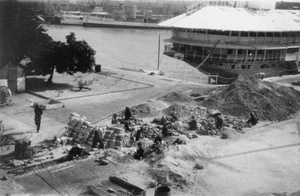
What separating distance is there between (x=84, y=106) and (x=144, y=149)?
843 cm

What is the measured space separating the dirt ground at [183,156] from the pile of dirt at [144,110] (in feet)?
3.56

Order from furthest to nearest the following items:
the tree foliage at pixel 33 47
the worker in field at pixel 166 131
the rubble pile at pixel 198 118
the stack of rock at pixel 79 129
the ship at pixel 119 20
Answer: the ship at pixel 119 20
the tree foliage at pixel 33 47
the rubble pile at pixel 198 118
the worker in field at pixel 166 131
the stack of rock at pixel 79 129

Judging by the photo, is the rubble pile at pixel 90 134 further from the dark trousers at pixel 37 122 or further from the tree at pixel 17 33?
the tree at pixel 17 33

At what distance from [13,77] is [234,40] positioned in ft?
91.2

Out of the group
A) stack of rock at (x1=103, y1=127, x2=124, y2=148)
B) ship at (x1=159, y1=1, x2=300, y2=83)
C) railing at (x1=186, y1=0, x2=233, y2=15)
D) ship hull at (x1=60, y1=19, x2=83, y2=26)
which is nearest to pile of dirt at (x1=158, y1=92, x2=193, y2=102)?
stack of rock at (x1=103, y1=127, x2=124, y2=148)

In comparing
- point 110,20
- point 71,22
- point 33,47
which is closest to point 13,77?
point 33,47

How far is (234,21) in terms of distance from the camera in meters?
45.1

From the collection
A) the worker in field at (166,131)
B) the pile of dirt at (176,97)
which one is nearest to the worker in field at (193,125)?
the worker in field at (166,131)

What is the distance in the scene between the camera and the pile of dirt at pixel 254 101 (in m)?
24.7

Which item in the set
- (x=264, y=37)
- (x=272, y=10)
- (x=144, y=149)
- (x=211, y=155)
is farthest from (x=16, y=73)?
(x=272, y=10)

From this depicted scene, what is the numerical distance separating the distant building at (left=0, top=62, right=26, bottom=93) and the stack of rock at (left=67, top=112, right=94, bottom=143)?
8.97m

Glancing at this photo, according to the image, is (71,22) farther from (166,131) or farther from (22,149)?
(22,149)

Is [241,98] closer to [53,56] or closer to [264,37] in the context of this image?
[53,56]

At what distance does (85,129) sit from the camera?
17.9m
